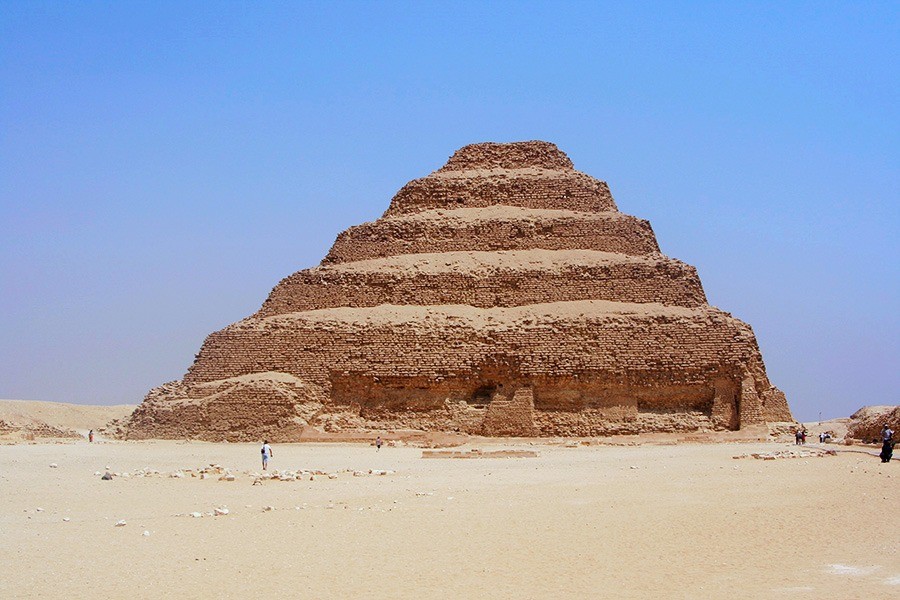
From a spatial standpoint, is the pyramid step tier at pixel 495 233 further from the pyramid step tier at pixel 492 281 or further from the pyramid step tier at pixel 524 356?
the pyramid step tier at pixel 524 356

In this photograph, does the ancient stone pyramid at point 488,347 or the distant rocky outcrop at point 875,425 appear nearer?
the distant rocky outcrop at point 875,425

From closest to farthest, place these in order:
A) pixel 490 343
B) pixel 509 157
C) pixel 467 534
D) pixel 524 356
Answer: pixel 467 534 < pixel 524 356 < pixel 490 343 < pixel 509 157

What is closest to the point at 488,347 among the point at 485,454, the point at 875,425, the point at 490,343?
the point at 490,343

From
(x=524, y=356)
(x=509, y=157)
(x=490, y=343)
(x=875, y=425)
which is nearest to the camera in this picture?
(x=875, y=425)

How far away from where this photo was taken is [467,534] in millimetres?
13828

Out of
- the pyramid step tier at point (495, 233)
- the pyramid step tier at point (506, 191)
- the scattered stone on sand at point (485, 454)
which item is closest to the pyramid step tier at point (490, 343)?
the pyramid step tier at point (495, 233)

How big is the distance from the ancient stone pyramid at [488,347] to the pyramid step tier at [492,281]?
7 cm

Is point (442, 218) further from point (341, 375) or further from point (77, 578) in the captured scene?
point (77, 578)

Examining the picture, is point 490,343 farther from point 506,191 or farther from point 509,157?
point 509,157

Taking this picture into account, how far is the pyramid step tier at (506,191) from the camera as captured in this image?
45.2 meters

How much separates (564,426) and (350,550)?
24.6 metres

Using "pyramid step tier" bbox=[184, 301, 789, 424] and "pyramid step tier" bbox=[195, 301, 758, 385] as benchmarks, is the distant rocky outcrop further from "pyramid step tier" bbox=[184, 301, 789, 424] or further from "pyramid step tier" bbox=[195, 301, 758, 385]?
"pyramid step tier" bbox=[195, 301, 758, 385]

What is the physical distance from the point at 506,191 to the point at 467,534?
1311 inches

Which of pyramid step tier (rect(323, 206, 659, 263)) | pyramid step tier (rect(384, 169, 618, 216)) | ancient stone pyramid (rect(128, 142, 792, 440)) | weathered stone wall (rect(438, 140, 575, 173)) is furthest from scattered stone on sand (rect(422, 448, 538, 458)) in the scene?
Result: weathered stone wall (rect(438, 140, 575, 173))
